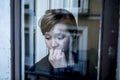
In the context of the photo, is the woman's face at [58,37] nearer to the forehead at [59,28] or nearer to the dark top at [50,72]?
the forehead at [59,28]

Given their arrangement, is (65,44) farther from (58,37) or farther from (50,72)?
(50,72)

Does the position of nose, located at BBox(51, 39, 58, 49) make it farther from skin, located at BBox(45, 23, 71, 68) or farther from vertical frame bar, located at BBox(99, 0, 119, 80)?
vertical frame bar, located at BBox(99, 0, 119, 80)

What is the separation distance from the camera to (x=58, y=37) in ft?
4.74

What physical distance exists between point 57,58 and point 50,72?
0.34 feet

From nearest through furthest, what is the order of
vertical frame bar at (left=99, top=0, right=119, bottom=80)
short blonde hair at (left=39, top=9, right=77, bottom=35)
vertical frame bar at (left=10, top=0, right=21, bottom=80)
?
vertical frame bar at (left=99, top=0, right=119, bottom=80), vertical frame bar at (left=10, top=0, right=21, bottom=80), short blonde hair at (left=39, top=9, right=77, bottom=35)

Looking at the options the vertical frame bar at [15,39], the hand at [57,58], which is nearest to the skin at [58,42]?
the hand at [57,58]

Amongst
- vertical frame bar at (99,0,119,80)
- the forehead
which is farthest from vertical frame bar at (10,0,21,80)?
vertical frame bar at (99,0,119,80)

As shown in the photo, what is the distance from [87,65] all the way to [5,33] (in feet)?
1.81

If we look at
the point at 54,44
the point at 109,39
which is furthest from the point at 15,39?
the point at 109,39

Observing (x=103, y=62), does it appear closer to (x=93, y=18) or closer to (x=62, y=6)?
(x=93, y=18)

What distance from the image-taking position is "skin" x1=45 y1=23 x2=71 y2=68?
1.44 meters

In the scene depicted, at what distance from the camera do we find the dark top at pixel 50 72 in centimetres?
143

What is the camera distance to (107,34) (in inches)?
46.6

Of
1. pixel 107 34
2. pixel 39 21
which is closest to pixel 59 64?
pixel 39 21
